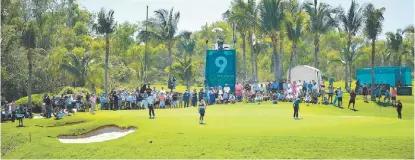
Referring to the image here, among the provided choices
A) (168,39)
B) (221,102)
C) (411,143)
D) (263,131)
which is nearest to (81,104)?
(221,102)

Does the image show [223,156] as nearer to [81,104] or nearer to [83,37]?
[81,104]

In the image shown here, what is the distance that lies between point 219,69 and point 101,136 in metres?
21.7

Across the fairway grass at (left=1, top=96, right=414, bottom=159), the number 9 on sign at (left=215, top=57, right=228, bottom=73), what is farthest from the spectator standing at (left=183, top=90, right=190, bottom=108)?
the fairway grass at (left=1, top=96, right=414, bottom=159)

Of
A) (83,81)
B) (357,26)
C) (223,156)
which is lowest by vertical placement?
(223,156)

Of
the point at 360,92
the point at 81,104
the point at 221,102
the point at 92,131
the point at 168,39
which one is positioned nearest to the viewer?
the point at 92,131

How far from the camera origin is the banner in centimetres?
5362

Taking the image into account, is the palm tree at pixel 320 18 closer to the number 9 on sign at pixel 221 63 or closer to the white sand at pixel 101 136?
the number 9 on sign at pixel 221 63

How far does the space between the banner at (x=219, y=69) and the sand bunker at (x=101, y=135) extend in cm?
1985

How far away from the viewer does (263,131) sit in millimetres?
30766

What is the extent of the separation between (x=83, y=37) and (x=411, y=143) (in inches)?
2612


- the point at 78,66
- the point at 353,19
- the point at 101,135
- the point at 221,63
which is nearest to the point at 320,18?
the point at 353,19

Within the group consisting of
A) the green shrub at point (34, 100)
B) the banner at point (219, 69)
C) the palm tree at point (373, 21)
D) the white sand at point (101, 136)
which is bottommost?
the white sand at point (101, 136)

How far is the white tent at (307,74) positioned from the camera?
64.5 meters

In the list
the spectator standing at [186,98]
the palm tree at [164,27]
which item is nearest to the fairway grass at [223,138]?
the spectator standing at [186,98]
